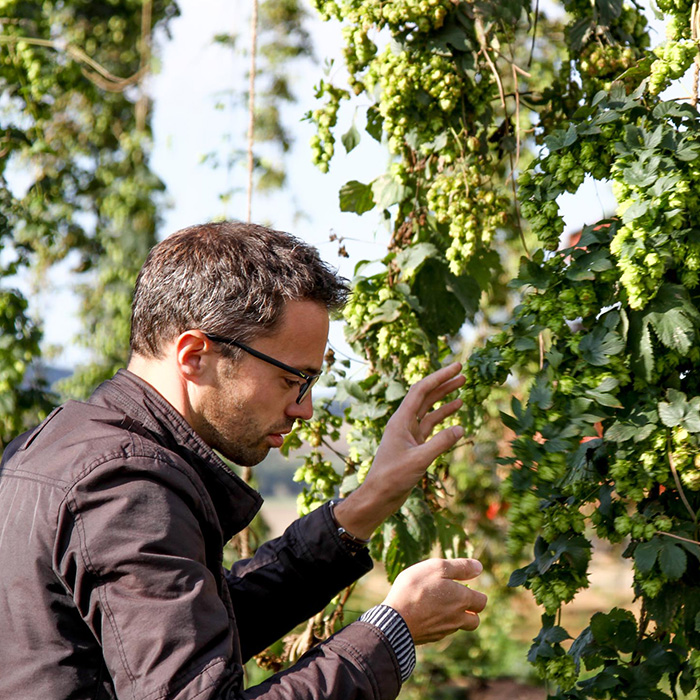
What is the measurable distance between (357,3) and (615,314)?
114 centimetres

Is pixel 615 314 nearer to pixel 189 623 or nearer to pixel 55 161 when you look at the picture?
pixel 189 623

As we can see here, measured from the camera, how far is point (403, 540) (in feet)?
7.75

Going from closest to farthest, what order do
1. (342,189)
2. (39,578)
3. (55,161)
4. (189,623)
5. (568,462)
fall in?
(189,623) < (39,578) < (568,462) < (342,189) < (55,161)

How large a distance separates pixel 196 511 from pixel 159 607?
0.22 metres

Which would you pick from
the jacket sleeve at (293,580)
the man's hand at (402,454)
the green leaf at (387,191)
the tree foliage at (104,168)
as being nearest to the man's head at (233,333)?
the man's hand at (402,454)

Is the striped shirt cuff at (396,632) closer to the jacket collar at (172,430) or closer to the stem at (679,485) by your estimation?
the jacket collar at (172,430)

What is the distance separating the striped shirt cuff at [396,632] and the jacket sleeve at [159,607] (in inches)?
0.8

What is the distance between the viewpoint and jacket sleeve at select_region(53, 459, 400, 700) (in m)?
1.18

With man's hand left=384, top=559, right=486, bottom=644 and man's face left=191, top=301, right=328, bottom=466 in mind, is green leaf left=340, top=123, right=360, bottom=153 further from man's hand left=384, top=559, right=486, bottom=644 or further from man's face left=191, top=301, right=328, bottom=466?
man's hand left=384, top=559, right=486, bottom=644

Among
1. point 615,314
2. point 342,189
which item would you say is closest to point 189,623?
point 615,314

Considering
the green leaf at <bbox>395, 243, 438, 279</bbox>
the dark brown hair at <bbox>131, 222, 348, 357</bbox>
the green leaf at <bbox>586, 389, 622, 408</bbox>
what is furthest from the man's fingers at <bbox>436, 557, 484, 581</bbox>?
the green leaf at <bbox>395, 243, 438, 279</bbox>

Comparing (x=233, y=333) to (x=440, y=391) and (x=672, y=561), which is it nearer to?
(x=440, y=391)

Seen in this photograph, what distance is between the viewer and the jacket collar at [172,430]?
4.82 ft

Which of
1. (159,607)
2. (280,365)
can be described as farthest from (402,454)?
(159,607)
